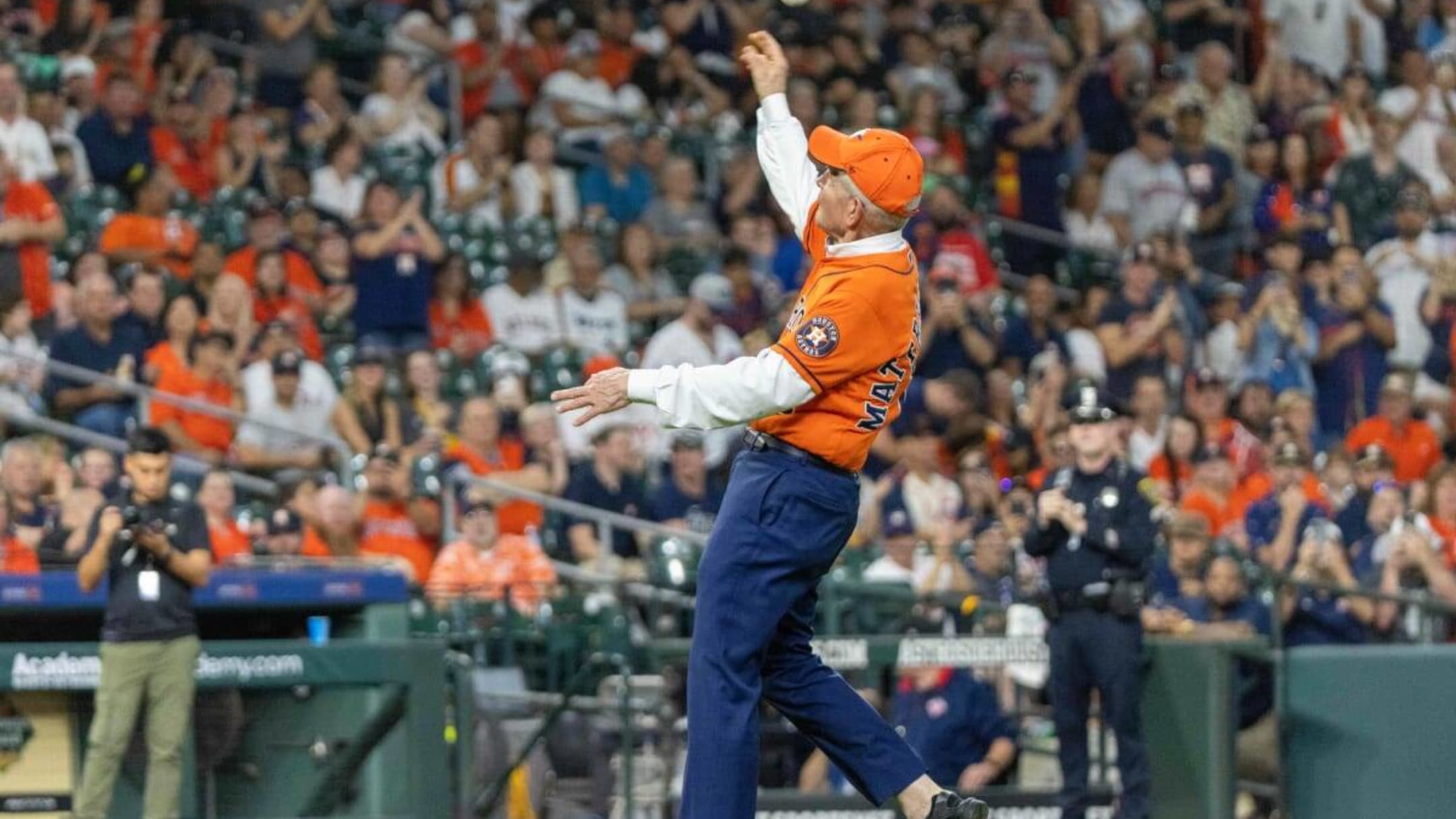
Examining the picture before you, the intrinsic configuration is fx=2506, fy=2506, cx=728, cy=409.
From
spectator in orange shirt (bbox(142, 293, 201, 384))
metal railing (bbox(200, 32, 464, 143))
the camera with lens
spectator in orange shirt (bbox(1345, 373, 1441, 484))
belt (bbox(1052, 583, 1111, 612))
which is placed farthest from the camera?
metal railing (bbox(200, 32, 464, 143))

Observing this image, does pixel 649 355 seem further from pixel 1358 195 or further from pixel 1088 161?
pixel 1358 195

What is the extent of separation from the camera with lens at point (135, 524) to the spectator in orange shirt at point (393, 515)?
328cm

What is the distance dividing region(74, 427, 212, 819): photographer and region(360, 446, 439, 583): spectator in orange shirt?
9.73ft

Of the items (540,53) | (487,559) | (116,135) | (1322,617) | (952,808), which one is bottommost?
(952,808)

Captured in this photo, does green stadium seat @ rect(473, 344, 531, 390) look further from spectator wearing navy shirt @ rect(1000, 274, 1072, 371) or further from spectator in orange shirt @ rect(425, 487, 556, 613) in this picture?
spectator wearing navy shirt @ rect(1000, 274, 1072, 371)

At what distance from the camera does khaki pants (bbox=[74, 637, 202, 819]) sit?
8320 millimetres

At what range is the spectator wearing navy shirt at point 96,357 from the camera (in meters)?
12.4

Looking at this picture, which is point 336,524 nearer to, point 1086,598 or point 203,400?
point 203,400

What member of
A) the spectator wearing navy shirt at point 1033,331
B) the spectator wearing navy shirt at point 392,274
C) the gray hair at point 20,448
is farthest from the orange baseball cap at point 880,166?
the spectator wearing navy shirt at point 1033,331

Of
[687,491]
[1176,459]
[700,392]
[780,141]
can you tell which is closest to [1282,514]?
[1176,459]

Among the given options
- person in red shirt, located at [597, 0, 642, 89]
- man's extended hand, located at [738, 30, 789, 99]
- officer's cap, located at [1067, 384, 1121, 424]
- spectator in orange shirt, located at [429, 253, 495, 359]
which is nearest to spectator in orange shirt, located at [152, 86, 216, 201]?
spectator in orange shirt, located at [429, 253, 495, 359]

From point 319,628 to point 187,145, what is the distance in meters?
5.54

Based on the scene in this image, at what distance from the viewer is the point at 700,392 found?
20.2ft

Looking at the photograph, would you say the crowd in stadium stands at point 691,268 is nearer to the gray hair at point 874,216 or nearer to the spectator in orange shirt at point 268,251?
the spectator in orange shirt at point 268,251
